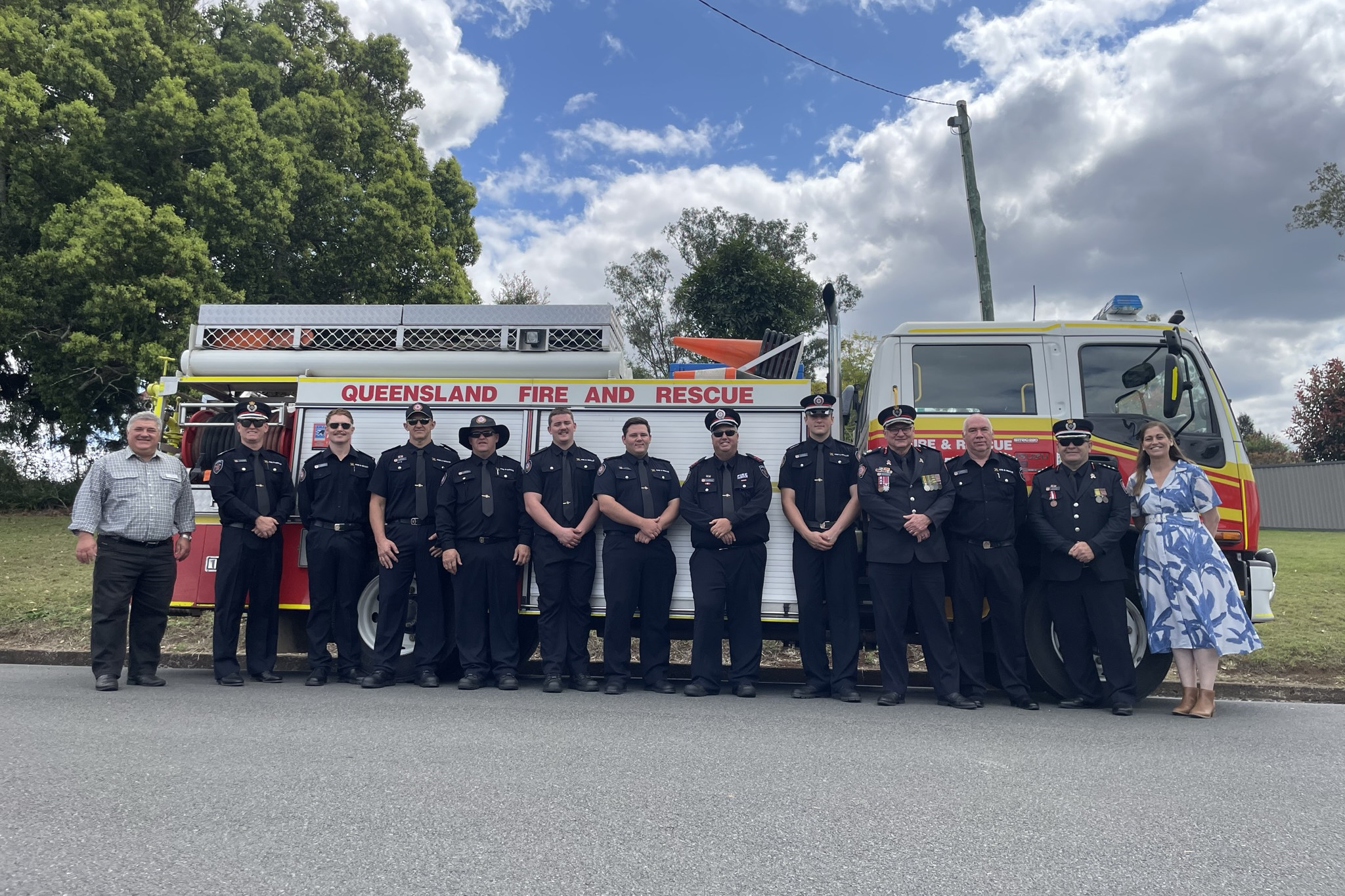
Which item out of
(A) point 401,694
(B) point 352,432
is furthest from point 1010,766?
(B) point 352,432

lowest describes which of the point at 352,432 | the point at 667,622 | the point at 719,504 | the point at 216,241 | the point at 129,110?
the point at 667,622

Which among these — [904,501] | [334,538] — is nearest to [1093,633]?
[904,501]

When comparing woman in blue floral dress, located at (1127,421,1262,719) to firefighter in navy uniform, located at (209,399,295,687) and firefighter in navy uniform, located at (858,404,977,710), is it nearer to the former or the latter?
firefighter in navy uniform, located at (858,404,977,710)

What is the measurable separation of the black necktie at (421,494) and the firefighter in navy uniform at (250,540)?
3.14ft

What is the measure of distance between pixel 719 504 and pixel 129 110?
16.0 meters

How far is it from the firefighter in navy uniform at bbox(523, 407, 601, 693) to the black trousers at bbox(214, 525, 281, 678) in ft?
6.39

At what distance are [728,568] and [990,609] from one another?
5.80 feet

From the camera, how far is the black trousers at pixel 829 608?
5.99 metres

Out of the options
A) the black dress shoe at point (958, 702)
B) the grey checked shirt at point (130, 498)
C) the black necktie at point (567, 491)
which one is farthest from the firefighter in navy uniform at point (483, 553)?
the black dress shoe at point (958, 702)

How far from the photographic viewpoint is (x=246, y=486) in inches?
251

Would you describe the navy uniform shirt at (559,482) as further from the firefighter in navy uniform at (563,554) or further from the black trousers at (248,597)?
the black trousers at (248,597)

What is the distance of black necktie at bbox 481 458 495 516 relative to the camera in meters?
6.27

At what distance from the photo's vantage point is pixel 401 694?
5.89 meters

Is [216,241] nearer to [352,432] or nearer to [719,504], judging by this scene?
[352,432]
